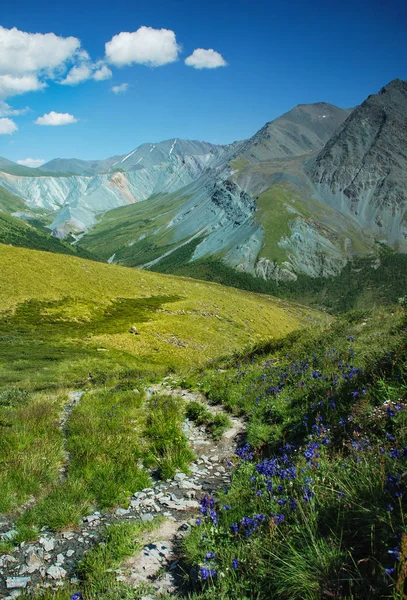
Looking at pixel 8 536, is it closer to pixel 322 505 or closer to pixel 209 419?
pixel 322 505

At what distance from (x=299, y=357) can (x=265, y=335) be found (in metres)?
61.1

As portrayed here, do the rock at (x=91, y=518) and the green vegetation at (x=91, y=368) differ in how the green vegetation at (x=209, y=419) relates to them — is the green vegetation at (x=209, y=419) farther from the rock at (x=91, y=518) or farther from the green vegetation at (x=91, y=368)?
the rock at (x=91, y=518)

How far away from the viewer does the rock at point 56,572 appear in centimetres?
518

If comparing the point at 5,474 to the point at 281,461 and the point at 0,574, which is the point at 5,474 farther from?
the point at 281,461

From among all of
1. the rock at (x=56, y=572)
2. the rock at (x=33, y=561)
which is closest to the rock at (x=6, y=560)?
the rock at (x=33, y=561)

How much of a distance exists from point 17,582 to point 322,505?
4599 mm

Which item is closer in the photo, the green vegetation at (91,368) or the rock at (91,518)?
the rock at (91,518)

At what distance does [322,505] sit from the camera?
434 centimetres

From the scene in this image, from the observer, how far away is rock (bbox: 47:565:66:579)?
5.18 meters

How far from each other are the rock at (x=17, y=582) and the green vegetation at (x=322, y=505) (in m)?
2.40

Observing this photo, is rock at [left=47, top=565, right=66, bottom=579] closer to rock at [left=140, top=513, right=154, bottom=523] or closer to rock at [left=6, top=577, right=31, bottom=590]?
rock at [left=6, top=577, right=31, bottom=590]

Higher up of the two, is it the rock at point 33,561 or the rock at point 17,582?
the rock at point 17,582

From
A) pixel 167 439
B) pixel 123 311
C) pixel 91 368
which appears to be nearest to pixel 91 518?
pixel 167 439

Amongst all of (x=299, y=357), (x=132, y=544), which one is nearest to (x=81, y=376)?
(x=299, y=357)
